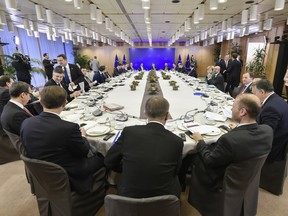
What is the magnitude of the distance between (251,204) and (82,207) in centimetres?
149

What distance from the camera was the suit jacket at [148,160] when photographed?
1.24 m

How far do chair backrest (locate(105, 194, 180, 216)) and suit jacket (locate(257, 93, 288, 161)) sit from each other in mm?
1554

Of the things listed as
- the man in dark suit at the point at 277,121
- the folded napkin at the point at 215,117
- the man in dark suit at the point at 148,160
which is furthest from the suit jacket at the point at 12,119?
the man in dark suit at the point at 277,121

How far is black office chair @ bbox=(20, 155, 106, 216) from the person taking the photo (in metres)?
1.37

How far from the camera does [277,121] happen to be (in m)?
2.00

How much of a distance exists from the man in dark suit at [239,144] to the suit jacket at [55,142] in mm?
1069

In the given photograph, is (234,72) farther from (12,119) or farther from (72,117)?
(12,119)

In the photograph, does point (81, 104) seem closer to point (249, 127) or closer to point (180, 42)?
point (249, 127)

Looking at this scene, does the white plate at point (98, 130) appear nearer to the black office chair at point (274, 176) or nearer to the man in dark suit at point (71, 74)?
the black office chair at point (274, 176)

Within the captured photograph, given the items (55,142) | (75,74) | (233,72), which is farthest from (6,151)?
(233,72)

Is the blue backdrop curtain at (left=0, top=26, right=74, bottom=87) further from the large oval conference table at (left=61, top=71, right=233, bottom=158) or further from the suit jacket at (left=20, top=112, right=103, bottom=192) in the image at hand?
the suit jacket at (left=20, top=112, right=103, bottom=192)

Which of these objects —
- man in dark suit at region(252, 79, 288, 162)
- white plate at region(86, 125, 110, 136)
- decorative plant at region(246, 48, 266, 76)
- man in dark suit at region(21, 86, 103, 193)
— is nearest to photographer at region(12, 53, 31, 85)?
white plate at region(86, 125, 110, 136)

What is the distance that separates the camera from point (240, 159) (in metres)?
1.35

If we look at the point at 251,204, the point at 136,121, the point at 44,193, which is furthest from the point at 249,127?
the point at 44,193
